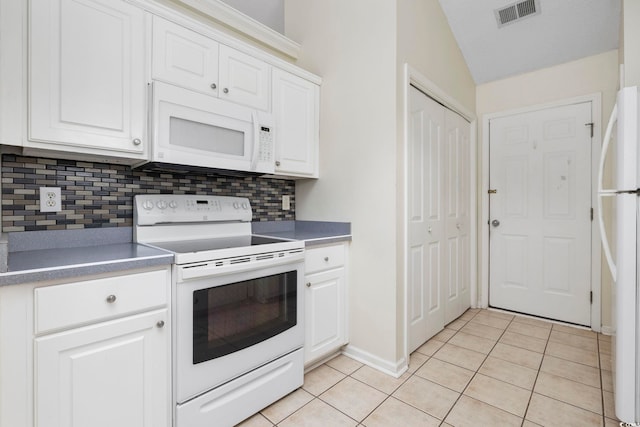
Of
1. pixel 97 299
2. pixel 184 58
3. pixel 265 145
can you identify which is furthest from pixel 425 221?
pixel 97 299

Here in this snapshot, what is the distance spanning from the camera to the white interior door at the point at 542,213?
279cm

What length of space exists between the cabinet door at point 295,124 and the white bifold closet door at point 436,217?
74cm

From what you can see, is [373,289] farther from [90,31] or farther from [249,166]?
[90,31]

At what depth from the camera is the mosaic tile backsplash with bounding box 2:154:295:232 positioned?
1447 mm

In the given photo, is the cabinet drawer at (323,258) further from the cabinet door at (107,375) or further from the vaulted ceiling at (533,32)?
the vaulted ceiling at (533,32)

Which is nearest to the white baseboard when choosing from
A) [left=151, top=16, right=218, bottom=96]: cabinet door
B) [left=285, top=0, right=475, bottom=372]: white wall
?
[left=285, top=0, right=475, bottom=372]: white wall

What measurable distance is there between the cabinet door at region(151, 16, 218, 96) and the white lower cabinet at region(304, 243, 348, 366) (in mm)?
1196

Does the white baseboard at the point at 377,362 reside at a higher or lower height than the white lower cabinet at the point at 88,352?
lower

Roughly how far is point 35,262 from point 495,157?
12.0ft

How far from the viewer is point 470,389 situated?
6.11 feet

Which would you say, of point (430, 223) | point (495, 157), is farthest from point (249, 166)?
point (495, 157)

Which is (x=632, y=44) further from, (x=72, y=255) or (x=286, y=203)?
(x=72, y=255)

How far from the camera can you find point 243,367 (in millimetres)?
1559

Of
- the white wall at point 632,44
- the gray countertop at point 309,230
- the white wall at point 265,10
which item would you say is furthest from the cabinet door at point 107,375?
the white wall at point 632,44
